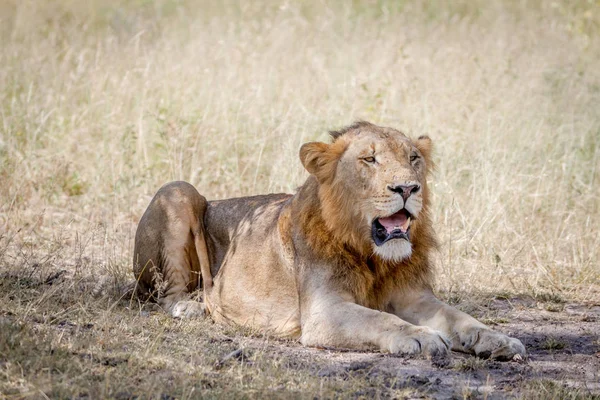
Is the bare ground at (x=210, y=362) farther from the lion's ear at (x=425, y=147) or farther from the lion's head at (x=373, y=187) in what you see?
the lion's ear at (x=425, y=147)

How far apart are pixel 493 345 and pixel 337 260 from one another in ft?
3.12

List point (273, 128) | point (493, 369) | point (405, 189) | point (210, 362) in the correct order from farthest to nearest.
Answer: point (273, 128) → point (405, 189) → point (493, 369) → point (210, 362)

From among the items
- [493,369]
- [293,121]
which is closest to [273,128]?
[293,121]

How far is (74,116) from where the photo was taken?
27.4 feet

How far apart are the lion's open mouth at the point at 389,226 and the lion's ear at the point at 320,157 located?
1.46 ft

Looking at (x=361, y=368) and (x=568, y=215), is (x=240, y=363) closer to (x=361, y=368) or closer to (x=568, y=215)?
(x=361, y=368)

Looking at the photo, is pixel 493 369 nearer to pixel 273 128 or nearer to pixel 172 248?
pixel 172 248

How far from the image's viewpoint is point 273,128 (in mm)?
8281

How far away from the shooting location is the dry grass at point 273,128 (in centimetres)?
636

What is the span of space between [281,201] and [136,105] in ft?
11.5

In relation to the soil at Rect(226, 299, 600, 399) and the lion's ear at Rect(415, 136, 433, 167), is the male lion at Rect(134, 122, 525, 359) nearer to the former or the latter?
the lion's ear at Rect(415, 136, 433, 167)

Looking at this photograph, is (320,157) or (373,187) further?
(320,157)

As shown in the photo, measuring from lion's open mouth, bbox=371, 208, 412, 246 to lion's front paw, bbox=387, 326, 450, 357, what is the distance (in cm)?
55

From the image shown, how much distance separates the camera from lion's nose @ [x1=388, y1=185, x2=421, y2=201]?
4422 millimetres
